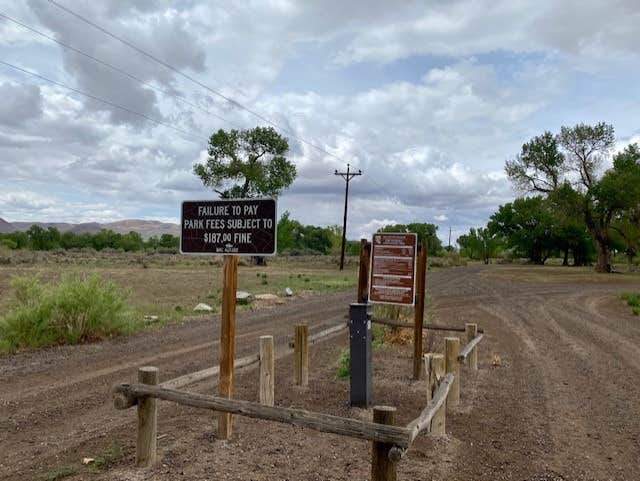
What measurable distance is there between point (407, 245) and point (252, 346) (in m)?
4.61

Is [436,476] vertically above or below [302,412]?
below

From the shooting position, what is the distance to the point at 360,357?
7.13 metres

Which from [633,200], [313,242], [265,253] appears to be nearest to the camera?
[265,253]

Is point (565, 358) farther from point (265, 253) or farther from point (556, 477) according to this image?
point (265, 253)

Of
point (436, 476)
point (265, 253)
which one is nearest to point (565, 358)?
point (436, 476)

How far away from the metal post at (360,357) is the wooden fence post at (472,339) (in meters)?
2.44

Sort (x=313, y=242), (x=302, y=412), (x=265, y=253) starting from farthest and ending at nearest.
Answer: (x=313, y=242) → (x=265, y=253) → (x=302, y=412)

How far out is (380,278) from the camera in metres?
8.64

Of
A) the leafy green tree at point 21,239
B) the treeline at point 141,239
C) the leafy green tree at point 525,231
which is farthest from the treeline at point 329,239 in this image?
the leafy green tree at point 21,239

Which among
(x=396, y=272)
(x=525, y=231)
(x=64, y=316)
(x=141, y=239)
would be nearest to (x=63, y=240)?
(x=141, y=239)

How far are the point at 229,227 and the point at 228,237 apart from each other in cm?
10

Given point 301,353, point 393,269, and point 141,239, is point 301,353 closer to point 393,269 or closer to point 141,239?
point 393,269

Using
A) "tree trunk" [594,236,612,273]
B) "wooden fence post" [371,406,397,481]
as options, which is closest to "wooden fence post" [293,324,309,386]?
"wooden fence post" [371,406,397,481]

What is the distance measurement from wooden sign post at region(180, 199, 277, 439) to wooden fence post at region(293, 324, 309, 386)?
2307 mm
